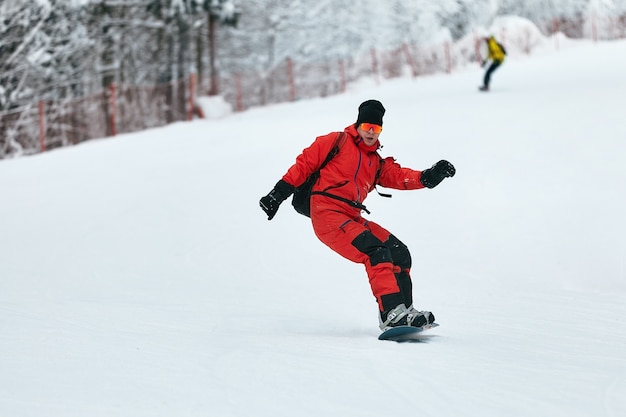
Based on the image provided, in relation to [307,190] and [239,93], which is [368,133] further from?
[239,93]

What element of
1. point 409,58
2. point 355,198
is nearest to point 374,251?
point 355,198

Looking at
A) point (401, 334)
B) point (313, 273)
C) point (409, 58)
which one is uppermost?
point (401, 334)

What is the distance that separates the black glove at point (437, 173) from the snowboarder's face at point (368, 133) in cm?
42

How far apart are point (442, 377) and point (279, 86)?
26310mm

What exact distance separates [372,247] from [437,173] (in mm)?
688

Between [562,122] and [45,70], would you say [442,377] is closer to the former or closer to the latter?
[562,122]

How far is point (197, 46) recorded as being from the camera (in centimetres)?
3069

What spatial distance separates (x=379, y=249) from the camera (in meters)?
4.77

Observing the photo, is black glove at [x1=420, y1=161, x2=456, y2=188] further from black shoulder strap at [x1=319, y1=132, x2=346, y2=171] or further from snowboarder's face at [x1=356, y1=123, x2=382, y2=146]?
black shoulder strap at [x1=319, y1=132, x2=346, y2=171]

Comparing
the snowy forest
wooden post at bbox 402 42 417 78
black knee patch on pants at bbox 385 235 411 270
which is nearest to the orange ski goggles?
black knee patch on pants at bbox 385 235 411 270

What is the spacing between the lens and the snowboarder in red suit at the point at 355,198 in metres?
4.77

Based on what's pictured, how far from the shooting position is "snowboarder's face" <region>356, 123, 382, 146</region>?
4.88 meters

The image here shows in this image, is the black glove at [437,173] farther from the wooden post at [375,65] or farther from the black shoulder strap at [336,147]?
the wooden post at [375,65]

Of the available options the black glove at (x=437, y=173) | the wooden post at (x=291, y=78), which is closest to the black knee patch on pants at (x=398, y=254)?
the black glove at (x=437, y=173)
